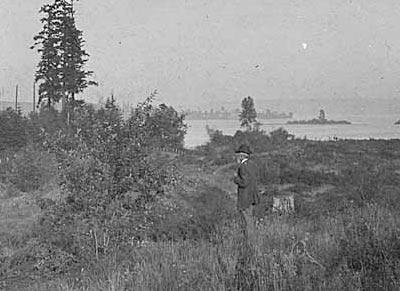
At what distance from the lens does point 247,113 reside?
247ft

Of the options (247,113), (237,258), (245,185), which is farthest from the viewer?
(247,113)

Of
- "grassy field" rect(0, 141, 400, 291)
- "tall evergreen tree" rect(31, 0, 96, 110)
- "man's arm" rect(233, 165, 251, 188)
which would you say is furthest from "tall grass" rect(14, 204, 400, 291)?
"tall evergreen tree" rect(31, 0, 96, 110)

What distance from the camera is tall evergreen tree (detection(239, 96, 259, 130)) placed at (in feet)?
245

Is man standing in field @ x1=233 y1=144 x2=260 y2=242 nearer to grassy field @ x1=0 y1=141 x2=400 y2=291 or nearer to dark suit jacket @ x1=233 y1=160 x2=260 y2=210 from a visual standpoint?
dark suit jacket @ x1=233 y1=160 x2=260 y2=210

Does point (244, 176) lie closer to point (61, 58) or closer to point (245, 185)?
point (245, 185)

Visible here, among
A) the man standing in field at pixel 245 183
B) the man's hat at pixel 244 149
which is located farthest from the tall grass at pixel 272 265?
the man's hat at pixel 244 149

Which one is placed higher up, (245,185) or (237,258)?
(245,185)

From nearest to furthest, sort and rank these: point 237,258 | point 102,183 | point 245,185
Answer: point 237,258 < point 102,183 < point 245,185

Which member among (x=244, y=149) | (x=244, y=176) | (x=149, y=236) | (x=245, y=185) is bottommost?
(x=149, y=236)

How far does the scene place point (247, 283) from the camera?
5371 millimetres

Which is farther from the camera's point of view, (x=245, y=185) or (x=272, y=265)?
(x=245, y=185)

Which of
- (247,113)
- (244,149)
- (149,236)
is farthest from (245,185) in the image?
(247,113)

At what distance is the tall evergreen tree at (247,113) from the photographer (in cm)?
7481

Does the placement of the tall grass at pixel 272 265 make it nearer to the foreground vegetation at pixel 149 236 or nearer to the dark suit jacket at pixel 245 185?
the foreground vegetation at pixel 149 236
